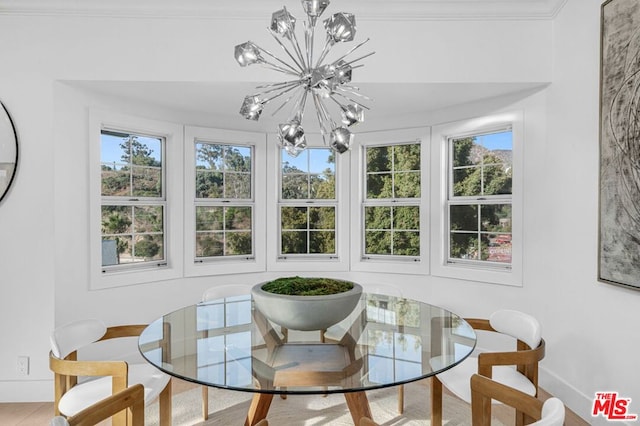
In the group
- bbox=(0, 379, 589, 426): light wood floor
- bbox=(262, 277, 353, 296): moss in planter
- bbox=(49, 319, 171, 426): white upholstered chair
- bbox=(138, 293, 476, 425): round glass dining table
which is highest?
bbox=(262, 277, 353, 296): moss in planter

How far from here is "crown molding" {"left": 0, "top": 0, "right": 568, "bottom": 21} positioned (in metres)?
2.69

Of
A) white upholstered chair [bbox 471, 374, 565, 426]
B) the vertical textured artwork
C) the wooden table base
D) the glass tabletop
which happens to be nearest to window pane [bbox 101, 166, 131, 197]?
the glass tabletop

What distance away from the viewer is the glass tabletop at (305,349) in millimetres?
1381

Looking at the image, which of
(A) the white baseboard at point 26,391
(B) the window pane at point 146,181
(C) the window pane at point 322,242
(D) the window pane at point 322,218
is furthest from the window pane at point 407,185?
(A) the white baseboard at point 26,391

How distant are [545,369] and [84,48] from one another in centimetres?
414

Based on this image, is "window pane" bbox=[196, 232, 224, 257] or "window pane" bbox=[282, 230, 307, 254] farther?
"window pane" bbox=[282, 230, 307, 254]

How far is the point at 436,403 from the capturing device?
2029mm

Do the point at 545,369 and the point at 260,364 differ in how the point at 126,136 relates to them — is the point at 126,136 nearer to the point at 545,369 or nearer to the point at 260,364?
the point at 260,364

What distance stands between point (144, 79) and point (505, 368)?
3043 mm

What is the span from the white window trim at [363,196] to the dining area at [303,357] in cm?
115

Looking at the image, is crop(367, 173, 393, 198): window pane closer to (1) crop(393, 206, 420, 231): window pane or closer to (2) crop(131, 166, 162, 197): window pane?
(1) crop(393, 206, 420, 231): window pane

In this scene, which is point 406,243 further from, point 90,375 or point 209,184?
point 90,375

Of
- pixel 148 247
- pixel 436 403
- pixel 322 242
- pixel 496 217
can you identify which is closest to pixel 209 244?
pixel 148 247

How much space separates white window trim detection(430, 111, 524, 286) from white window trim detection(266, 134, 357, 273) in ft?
2.87
